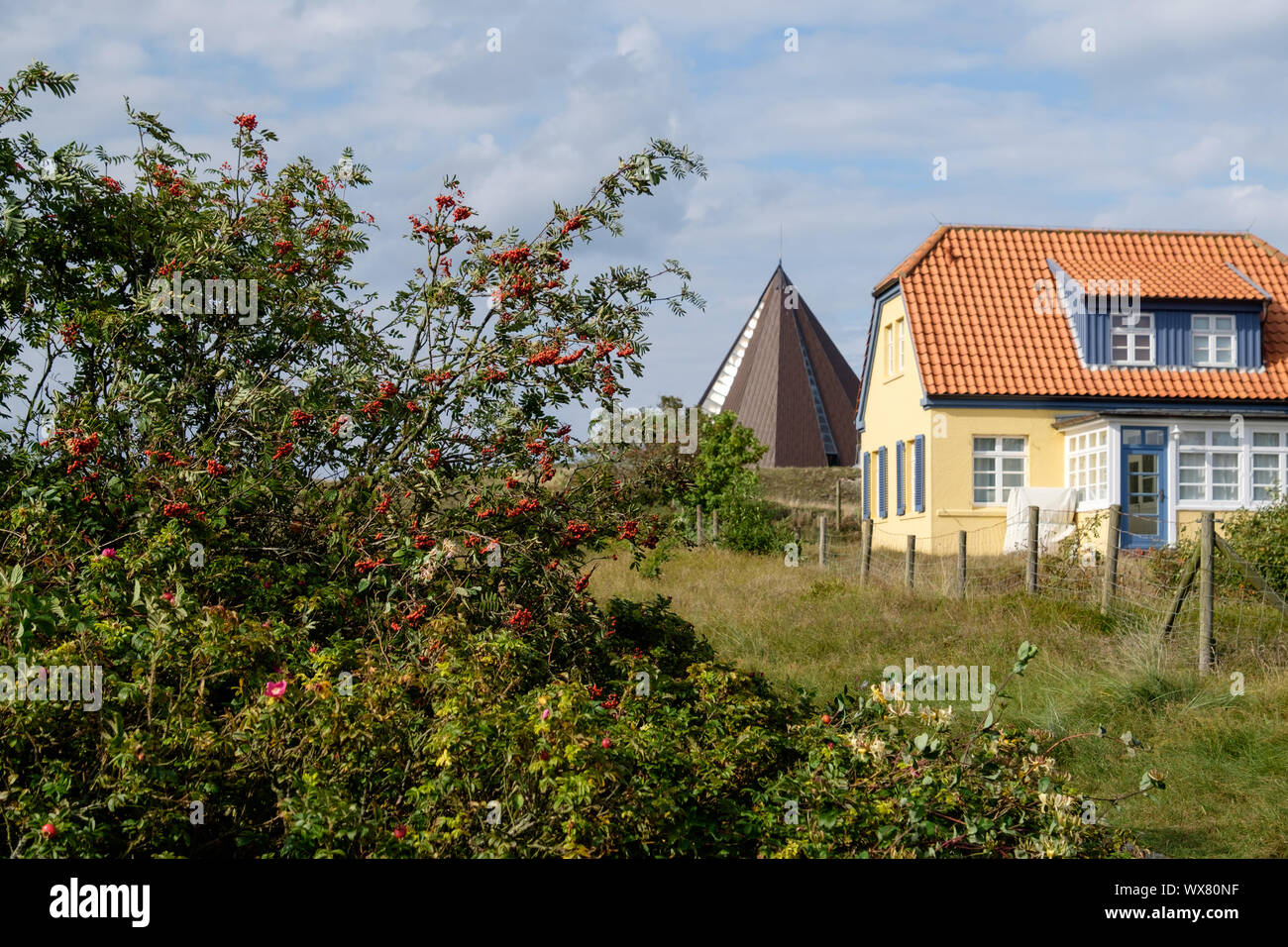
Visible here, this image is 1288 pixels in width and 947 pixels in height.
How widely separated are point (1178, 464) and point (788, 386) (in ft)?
71.1

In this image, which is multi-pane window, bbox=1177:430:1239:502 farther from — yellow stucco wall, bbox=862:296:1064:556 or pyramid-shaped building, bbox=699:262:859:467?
pyramid-shaped building, bbox=699:262:859:467

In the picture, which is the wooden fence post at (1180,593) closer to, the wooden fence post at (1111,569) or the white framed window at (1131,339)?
the wooden fence post at (1111,569)

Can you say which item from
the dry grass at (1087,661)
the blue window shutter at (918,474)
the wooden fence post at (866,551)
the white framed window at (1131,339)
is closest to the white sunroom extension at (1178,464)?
the white framed window at (1131,339)

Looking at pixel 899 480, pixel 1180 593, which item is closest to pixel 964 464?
pixel 899 480

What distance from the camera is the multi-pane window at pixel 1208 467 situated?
22.8 m

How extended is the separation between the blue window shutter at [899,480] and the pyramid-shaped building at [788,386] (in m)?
16.4

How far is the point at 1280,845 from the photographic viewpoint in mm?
6383

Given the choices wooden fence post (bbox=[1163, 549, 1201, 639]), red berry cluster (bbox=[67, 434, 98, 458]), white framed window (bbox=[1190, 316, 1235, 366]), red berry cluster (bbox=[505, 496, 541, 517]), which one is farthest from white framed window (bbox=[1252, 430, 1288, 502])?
red berry cluster (bbox=[67, 434, 98, 458])

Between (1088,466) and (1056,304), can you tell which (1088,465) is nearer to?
(1088,466)

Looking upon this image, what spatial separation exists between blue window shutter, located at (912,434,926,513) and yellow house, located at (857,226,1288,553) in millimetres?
60
